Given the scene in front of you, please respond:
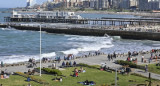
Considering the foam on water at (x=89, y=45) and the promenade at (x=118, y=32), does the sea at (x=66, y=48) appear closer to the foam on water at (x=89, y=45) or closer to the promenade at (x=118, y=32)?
the foam on water at (x=89, y=45)

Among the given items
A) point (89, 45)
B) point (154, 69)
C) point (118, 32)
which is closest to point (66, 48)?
point (89, 45)

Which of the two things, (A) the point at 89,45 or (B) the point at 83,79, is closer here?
(B) the point at 83,79

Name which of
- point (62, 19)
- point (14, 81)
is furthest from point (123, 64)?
point (62, 19)

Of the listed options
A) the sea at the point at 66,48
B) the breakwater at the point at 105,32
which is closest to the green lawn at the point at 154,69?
the sea at the point at 66,48

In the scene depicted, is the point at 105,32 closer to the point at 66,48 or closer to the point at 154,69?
the point at 66,48

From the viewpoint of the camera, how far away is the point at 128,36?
74.4 meters

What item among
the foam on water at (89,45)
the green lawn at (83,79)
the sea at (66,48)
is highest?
the green lawn at (83,79)

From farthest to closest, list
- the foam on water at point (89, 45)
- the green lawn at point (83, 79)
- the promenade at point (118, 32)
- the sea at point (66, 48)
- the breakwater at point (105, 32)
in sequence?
the promenade at point (118, 32), the breakwater at point (105, 32), the foam on water at point (89, 45), the sea at point (66, 48), the green lawn at point (83, 79)

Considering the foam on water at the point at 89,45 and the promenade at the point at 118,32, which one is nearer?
the foam on water at the point at 89,45

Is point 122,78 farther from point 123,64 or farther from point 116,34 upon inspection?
point 116,34

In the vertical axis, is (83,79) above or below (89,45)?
above

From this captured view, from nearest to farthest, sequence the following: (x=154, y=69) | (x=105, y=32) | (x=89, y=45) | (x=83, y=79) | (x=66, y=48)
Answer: (x=83, y=79) → (x=154, y=69) → (x=66, y=48) → (x=89, y=45) → (x=105, y=32)

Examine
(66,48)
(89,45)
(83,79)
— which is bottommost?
(66,48)

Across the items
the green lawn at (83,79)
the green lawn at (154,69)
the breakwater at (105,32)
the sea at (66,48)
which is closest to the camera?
the green lawn at (83,79)
